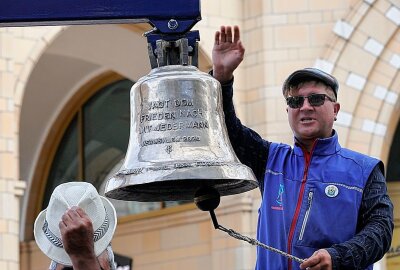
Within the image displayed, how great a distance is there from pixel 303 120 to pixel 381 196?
1.42ft

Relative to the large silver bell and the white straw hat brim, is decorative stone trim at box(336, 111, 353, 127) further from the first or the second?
the large silver bell

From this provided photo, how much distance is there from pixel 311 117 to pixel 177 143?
0.87 meters

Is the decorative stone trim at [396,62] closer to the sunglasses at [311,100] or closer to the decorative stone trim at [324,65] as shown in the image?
the decorative stone trim at [324,65]

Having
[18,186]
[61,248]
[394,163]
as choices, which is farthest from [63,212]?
[394,163]

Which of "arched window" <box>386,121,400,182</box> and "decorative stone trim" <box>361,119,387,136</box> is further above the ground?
"decorative stone trim" <box>361,119,387,136</box>

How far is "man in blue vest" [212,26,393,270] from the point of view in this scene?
594 centimetres

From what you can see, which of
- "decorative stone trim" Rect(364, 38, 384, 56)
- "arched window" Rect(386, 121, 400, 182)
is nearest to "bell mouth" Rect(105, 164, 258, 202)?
"decorative stone trim" Rect(364, 38, 384, 56)

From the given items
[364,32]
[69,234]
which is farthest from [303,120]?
[364,32]

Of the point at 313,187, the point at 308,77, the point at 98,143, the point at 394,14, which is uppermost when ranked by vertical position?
the point at 394,14

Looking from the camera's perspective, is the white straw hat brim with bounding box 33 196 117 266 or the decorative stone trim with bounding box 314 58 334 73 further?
the decorative stone trim with bounding box 314 58 334 73

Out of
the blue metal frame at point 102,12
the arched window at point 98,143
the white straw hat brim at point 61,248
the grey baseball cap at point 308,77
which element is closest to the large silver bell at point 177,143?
the blue metal frame at point 102,12

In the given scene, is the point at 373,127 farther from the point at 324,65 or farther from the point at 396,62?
the point at 324,65

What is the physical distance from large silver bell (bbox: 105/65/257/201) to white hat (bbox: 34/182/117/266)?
825 mm

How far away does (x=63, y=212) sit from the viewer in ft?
21.7
